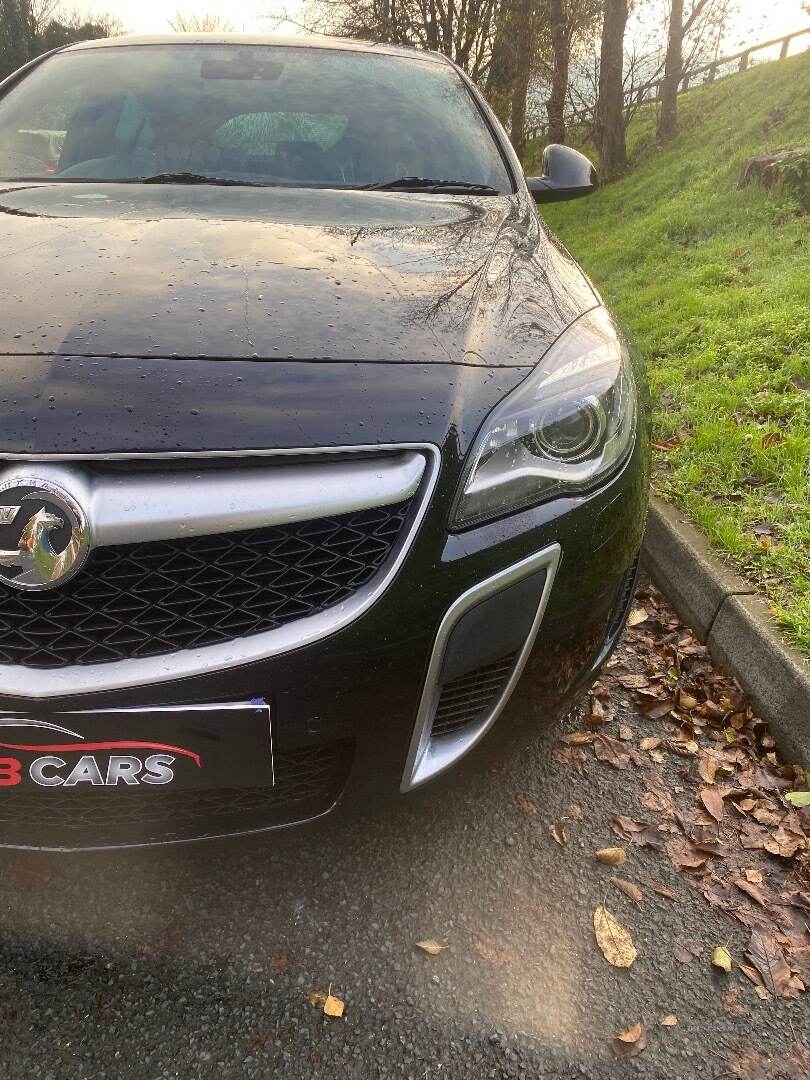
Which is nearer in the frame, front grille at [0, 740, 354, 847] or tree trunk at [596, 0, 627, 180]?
front grille at [0, 740, 354, 847]

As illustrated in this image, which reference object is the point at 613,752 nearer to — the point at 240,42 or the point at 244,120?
the point at 244,120

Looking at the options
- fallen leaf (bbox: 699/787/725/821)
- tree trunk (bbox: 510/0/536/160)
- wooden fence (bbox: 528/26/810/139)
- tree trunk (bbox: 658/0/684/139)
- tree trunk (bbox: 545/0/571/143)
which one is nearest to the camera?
fallen leaf (bbox: 699/787/725/821)

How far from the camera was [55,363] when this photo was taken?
4.19 feet

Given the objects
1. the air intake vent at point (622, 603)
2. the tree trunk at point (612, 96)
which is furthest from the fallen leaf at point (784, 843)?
the tree trunk at point (612, 96)

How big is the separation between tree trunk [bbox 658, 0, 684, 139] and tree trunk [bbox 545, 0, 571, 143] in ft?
5.38

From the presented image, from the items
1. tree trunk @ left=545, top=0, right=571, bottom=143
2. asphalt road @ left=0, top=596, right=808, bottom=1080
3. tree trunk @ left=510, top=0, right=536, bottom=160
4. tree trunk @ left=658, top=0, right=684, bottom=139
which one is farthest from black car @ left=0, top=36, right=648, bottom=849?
tree trunk @ left=510, top=0, right=536, bottom=160

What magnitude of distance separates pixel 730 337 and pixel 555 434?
139 inches

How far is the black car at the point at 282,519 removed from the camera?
46.8 inches

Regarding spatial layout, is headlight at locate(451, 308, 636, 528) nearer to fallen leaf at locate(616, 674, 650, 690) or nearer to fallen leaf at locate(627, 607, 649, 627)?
fallen leaf at locate(616, 674, 650, 690)

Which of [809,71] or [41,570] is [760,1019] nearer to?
[41,570]

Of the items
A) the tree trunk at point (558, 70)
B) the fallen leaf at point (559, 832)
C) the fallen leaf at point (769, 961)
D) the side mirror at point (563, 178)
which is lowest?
the fallen leaf at point (559, 832)

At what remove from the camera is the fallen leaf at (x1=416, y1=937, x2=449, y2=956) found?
153 centimetres

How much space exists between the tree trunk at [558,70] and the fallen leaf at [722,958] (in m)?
15.0

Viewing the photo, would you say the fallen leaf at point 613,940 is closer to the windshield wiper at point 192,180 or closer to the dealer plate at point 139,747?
the dealer plate at point 139,747
